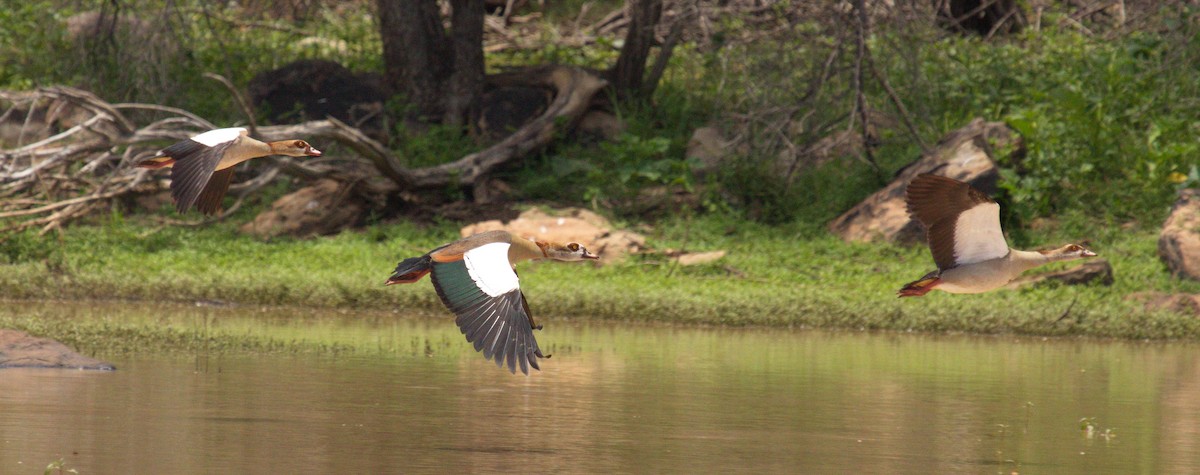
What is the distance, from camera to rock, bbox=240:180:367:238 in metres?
15.2

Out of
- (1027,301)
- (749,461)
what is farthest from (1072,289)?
(749,461)

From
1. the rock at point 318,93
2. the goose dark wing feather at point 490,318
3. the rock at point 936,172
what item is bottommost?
the goose dark wing feather at point 490,318

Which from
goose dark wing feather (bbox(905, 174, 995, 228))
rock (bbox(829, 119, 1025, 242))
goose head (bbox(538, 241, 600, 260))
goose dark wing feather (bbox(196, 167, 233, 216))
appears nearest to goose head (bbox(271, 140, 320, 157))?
goose dark wing feather (bbox(196, 167, 233, 216))

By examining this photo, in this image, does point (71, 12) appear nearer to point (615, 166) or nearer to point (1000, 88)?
point (615, 166)

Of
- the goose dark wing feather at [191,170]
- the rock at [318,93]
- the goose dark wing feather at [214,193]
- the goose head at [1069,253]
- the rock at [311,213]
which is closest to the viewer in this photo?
the goose dark wing feather at [191,170]

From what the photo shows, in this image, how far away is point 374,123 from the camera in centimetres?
1730

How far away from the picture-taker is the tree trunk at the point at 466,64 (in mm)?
16500

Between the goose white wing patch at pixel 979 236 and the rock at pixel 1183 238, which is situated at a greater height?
the rock at pixel 1183 238

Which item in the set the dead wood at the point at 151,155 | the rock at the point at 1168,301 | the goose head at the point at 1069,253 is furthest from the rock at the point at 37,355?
the rock at the point at 1168,301

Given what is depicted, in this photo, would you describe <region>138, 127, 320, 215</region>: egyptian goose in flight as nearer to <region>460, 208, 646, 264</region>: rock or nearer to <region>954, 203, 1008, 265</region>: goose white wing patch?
<region>954, 203, 1008, 265</region>: goose white wing patch

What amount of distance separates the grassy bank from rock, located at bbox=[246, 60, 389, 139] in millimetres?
2307

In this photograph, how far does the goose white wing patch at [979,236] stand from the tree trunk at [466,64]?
1017 centimetres

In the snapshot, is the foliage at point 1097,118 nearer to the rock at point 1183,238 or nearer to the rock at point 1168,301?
the rock at point 1183,238

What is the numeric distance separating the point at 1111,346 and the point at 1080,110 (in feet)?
15.9
